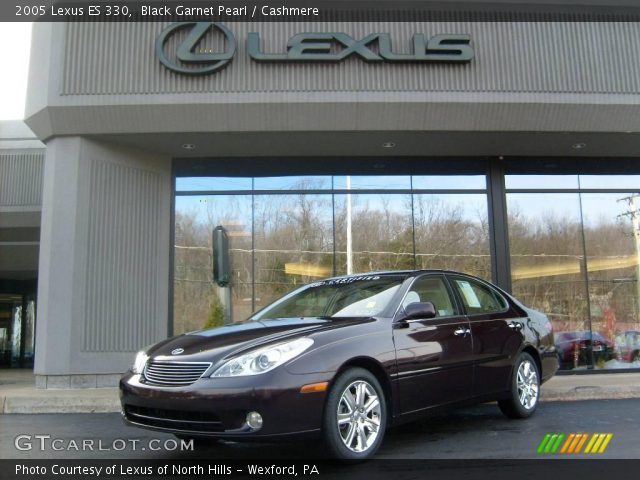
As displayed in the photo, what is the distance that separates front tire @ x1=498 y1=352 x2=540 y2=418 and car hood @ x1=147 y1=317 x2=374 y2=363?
2.22 meters

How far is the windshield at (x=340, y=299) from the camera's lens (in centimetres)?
524

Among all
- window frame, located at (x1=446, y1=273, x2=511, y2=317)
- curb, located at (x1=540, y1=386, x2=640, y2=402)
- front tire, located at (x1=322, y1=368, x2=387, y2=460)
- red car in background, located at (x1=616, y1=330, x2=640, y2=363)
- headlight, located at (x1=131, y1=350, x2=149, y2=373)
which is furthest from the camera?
red car in background, located at (x1=616, y1=330, x2=640, y2=363)

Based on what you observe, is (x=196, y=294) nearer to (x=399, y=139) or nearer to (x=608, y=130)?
(x=399, y=139)

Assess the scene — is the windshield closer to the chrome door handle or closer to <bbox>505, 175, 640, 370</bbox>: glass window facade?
the chrome door handle

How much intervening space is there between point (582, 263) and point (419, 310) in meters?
8.54

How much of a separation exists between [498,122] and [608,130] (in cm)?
209

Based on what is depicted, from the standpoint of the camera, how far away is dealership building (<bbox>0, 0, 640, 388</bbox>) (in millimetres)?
10164

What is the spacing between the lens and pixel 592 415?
6.73m

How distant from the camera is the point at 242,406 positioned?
3971mm

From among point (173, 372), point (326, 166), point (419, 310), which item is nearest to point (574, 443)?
point (419, 310)

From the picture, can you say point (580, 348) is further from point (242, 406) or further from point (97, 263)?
point (242, 406)

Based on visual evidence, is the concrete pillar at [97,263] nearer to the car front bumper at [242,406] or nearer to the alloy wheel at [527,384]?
the car front bumper at [242,406]

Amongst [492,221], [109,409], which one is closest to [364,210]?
[492,221]

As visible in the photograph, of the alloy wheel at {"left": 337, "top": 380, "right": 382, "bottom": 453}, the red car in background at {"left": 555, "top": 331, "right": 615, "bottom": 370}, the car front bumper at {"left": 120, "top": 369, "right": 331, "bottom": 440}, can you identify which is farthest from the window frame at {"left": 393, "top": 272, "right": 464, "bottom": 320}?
the red car in background at {"left": 555, "top": 331, "right": 615, "bottom": 370}
